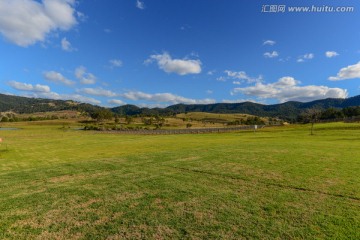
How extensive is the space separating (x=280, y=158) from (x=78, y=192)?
12233 mm

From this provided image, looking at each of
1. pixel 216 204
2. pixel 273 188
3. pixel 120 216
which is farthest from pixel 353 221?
pixel 120 216

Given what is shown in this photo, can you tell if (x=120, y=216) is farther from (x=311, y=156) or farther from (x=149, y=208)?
(x=311, y=156)

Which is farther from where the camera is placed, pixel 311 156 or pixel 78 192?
pixel 311 156

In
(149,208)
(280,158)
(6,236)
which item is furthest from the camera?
(280,158)

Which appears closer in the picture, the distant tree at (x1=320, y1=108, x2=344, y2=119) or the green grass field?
A: the green grass field

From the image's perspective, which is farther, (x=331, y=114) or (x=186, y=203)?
(x=331, y=114)

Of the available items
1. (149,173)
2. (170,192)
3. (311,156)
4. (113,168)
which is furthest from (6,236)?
(311,156)

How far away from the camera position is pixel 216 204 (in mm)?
7758

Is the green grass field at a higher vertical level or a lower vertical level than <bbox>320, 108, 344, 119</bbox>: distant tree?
lower

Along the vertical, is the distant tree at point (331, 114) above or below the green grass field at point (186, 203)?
above

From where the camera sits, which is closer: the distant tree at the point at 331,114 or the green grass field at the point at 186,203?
the green grass field at the point at 186,203

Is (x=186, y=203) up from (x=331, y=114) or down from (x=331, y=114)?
down

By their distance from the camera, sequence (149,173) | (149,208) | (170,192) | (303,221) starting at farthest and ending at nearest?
1. (149,173)
2. (170,192)
3. (149,208)
4. (303,221)

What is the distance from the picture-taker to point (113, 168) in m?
13.7
